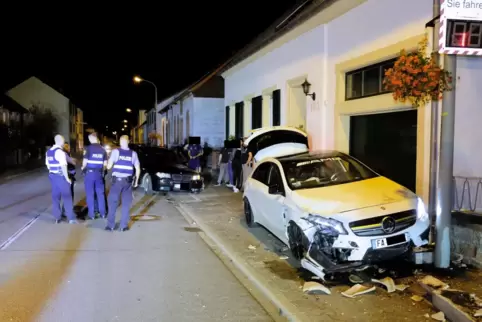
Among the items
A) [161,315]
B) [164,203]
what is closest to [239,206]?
[164,203]

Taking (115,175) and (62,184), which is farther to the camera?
(62,184)

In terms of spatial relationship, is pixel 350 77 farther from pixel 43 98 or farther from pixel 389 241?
pixel 43 98

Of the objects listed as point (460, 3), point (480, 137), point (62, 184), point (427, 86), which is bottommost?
point (62, 184)

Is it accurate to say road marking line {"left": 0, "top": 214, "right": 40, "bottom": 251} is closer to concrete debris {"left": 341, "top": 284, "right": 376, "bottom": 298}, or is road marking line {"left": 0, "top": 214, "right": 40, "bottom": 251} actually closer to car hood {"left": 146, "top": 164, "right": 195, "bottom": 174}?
car hood {"left": 146, "top": 164, "right": 195, "bottom": 174}

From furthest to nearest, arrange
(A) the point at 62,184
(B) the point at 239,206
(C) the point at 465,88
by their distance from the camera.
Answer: (B) the point at 239,206 → (A) the point at 62,184 → (C) the point at 465,88

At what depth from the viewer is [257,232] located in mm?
9547

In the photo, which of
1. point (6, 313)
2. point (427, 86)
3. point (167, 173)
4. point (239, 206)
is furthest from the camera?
point (167, 173)

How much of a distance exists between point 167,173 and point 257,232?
6.47 meters

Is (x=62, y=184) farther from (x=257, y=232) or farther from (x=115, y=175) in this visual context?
(x=257, y=232)

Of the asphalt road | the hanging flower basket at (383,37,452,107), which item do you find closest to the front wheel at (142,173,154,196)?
the asphalt road

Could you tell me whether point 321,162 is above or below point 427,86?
below

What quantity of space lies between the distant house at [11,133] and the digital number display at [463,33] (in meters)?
28.3

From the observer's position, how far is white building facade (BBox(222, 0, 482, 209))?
8.09 metres

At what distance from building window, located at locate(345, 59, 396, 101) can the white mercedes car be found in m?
3.10
